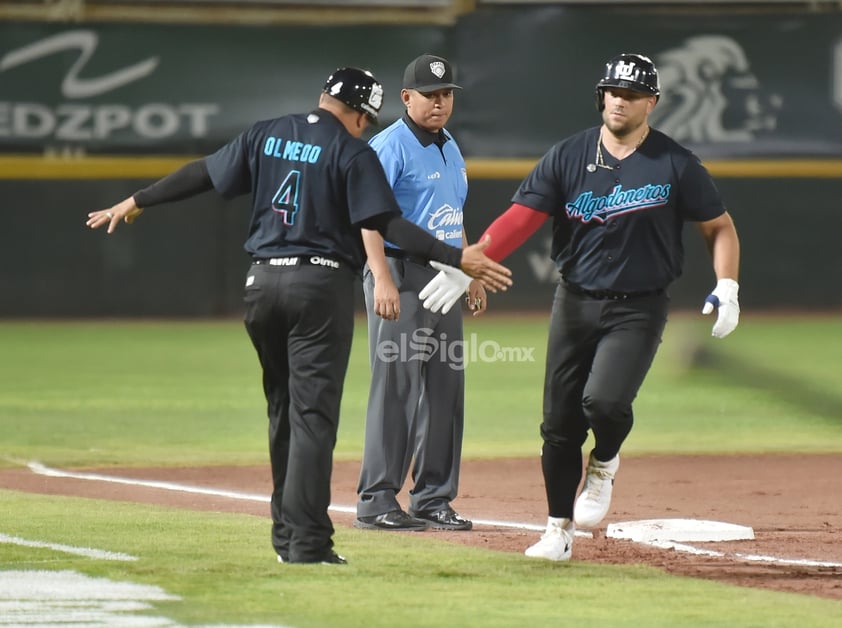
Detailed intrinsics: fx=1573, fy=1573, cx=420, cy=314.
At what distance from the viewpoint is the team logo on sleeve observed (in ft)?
19.9

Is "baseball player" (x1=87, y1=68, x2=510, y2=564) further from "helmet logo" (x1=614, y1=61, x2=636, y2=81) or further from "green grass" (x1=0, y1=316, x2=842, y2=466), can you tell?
"green grass" (x1=0, y1=316, x2=842, y2=466)

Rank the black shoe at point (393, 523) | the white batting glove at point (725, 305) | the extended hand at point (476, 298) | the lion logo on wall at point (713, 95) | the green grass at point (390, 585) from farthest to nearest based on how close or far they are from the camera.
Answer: the lion logo on wall at point (713, 95) → the extended hand at point (476, 298) → the black shoe at point (393, 523) → the white batting glove at point (725, 305) → the green grass at point (390, 585)

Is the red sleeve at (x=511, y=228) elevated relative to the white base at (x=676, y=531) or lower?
elevated

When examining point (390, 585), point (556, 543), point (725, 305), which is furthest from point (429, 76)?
point (390, 585)

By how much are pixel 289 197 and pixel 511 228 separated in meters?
0.98

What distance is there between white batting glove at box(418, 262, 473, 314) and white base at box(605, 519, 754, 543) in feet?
4.31

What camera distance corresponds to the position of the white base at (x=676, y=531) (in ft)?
22.1

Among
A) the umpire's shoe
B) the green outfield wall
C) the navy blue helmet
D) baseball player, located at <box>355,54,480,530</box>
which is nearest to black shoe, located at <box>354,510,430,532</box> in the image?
baseball player, located at <box>355,54,480,530</box>

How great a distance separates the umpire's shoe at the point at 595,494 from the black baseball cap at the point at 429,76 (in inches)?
74.5

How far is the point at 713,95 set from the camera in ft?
62.7

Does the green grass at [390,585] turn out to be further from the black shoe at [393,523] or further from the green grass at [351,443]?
the black shoe at [393,523]

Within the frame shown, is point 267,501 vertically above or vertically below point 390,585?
above

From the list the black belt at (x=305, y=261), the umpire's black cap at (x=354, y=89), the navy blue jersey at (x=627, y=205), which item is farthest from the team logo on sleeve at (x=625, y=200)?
the black belt at (x=305, y=261)

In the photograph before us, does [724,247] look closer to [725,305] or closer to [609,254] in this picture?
[725,305]
